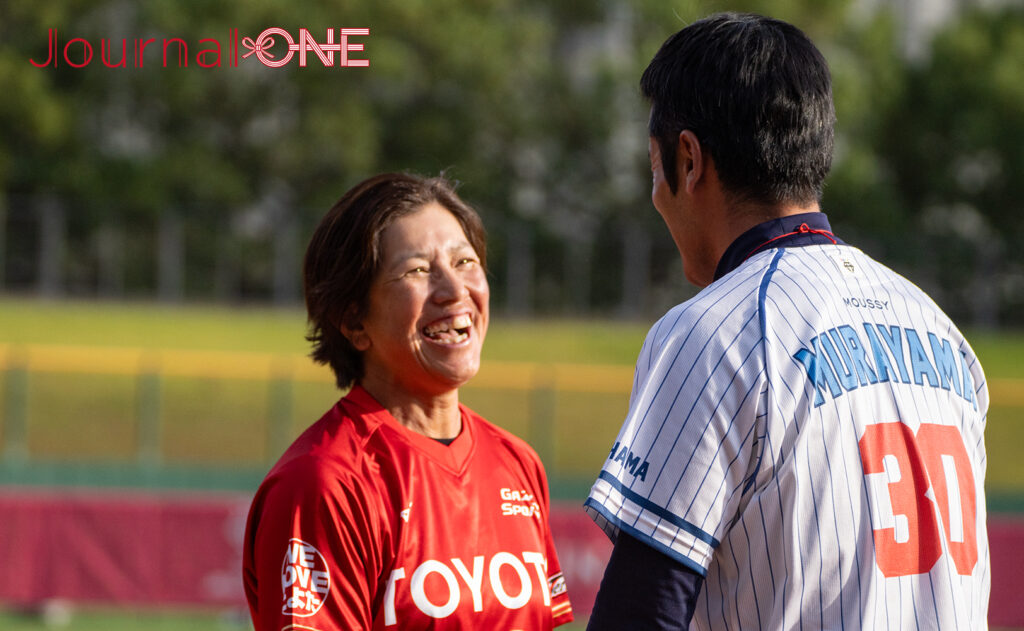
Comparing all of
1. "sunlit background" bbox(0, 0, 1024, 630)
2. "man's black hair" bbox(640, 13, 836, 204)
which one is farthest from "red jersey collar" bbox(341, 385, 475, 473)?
"sunlit background" bbox(0, 0, 1024, 630)

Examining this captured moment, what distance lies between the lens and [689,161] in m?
2.10

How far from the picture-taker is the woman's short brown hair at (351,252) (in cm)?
296

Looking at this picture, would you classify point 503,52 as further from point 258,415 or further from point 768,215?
point 768,215

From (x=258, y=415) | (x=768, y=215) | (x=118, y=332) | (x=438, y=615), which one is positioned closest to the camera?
(x=768, y=215)

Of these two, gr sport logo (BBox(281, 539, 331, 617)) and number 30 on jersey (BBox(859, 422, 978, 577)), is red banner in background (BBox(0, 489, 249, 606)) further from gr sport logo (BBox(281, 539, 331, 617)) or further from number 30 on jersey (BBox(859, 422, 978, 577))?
number 30 on jersey (BBox(859, 422, 978, 577))

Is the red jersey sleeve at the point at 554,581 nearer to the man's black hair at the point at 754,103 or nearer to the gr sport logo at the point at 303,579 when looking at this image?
the gr sport logo at the point at 303,579

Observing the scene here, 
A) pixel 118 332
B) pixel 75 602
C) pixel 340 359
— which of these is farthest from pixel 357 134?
pixel 340 359

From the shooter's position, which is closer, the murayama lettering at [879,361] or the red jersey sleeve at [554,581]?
the murayama lettering at [879,361]

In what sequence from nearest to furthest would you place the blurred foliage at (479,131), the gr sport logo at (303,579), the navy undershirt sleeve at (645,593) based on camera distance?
the navy undershirt sleeve at (645,593) < the gr sport logo at (303,579) < the blurred foliage at (479,131)

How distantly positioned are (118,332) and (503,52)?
14.9 m

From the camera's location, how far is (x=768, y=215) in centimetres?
209

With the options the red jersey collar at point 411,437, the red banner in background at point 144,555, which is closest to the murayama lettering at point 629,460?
the red jersey collar at point 411,437

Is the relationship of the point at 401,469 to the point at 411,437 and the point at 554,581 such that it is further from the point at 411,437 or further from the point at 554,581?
the point at 554,581

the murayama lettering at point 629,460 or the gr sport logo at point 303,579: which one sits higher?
the murayama lettering at point 629,460
